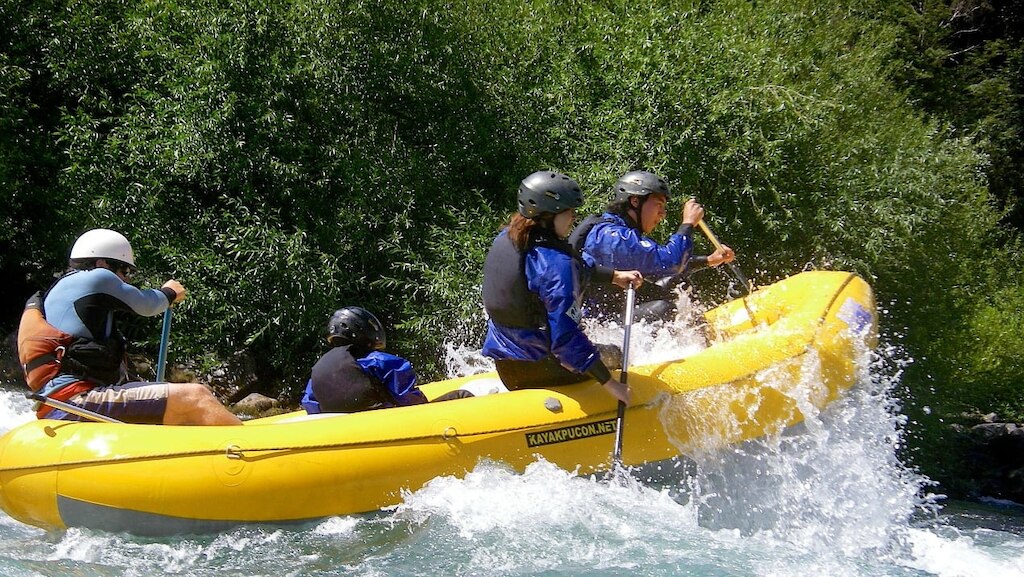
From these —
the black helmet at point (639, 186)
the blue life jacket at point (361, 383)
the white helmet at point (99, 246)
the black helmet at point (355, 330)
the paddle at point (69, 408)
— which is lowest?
the paddle at point (69, 408)

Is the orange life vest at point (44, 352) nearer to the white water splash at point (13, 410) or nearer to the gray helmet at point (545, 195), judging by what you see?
the gray helmet at point (545, 195)

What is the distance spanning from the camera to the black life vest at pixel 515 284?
16.2 ft

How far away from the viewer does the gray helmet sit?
493 cm

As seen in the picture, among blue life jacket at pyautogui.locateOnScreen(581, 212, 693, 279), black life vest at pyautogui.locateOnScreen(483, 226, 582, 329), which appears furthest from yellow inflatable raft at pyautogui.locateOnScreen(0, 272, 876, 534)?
blue life jacket at pyautogui.locateOnScreen(581, 212, 693, 279)

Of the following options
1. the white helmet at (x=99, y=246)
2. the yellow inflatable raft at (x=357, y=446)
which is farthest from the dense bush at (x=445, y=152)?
the white helmet at (x=99, y=246)

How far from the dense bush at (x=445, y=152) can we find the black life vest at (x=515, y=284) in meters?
3.99

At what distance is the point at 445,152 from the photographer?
33.7ft

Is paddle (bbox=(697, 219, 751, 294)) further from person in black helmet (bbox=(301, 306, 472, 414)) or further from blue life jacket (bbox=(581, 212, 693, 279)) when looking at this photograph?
person in black helmet (bbox=(301, 306, 472, 414))

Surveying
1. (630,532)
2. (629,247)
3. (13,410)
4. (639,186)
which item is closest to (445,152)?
(639,186)

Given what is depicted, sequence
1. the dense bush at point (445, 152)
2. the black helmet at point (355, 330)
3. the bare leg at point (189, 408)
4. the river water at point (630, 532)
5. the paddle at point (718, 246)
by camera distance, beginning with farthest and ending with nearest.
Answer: the dense bush at point (445, 152)
the paddle at point (718, 246)
the black helmet at point (355, 330)
the bare leg at point (189, 408)
the river water at point (630, 532)

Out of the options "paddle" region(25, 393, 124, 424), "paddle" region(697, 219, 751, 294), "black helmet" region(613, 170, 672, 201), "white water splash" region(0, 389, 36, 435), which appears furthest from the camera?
"white water splash" region(0, 389, 36, 435)

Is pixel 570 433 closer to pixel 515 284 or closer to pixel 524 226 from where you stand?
pixel 515 284

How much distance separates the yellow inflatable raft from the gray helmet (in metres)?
0.96

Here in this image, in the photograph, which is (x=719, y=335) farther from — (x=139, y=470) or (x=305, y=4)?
(x=305, y=4)
